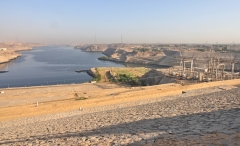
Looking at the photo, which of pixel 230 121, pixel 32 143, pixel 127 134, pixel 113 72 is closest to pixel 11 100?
pixel 32 143

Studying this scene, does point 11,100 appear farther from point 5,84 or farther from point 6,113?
point 5,84

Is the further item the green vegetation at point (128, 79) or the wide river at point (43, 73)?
the wide river at point (43, 73)

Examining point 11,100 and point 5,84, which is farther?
point 5,84

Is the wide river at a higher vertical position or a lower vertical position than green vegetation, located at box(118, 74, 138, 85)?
lower

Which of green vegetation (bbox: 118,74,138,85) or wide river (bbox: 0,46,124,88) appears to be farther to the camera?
wide river (bbox: 0,46,124,88)

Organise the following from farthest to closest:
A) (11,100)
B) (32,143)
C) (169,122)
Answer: (11,100) < (169,122) < (32,143)

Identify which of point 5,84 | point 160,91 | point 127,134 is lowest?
point 5,84

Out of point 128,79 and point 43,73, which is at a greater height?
point 128,79

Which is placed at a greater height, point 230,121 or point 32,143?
point 230,121

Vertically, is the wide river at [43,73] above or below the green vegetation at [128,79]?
below

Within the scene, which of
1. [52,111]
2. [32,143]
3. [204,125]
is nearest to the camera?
[204,125]

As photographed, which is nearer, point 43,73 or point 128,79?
point 128,79

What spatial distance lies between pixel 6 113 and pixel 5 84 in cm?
2940

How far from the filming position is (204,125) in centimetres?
588
